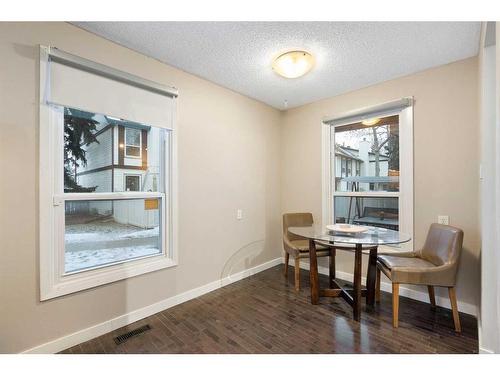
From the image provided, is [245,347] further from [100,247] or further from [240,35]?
[240,35]

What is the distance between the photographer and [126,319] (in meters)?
2.12

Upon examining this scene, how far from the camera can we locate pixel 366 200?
310 centimetres

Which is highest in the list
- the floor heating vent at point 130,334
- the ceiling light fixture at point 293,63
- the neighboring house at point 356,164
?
the ceiling light fixture at point 293,63

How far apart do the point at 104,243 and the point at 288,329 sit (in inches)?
71.8

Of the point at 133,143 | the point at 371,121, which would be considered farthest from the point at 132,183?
the point at 371,121

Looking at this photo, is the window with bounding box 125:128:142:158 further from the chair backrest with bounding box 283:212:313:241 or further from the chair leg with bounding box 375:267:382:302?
the chair leg with bounding box 375:267:382:302

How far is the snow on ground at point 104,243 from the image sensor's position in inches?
76.4

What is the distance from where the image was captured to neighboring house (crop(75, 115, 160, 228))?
206cm

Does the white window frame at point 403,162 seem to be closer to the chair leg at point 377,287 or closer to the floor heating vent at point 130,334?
the chair leg at point 377,287

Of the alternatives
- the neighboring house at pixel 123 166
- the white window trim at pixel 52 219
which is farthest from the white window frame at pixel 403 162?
the white window trim at pixel 52 219

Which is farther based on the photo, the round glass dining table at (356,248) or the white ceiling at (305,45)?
the round glass dining table at (356,248)

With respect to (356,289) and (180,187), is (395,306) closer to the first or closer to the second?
(356,289)

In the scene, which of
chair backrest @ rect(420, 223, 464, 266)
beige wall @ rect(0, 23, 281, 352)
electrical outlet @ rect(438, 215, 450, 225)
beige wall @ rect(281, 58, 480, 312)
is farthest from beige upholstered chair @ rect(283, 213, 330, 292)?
electrical outlet @ rect(438, 215, 450, 225)

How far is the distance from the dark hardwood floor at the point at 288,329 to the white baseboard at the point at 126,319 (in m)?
0.05
